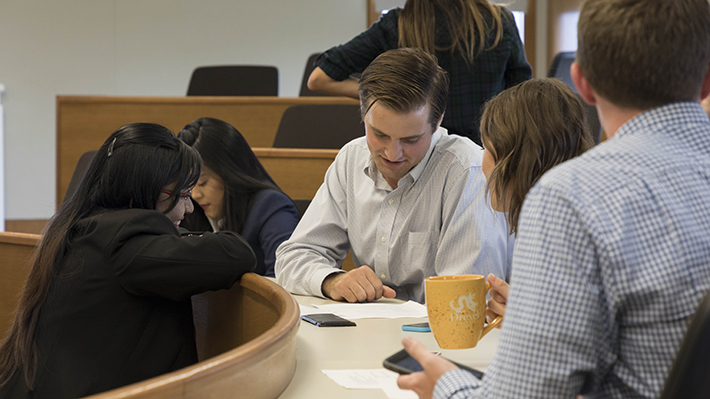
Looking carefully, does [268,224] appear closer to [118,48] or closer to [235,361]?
[235,361]

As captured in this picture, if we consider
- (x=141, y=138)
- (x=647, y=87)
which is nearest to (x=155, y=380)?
(x=647, y=87)

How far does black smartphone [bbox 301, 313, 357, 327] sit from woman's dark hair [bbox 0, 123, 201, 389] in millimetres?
436

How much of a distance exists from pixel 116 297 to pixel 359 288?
49 cm

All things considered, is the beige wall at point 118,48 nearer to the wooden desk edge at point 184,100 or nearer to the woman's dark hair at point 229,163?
the wooden desk edge at point 184,100

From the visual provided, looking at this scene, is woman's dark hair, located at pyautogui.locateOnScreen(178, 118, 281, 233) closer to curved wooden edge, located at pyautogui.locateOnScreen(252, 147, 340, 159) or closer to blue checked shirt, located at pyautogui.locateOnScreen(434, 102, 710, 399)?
curved wooden edge, located at pyautogui.locateOnScreen(252, 147, 340, 159)

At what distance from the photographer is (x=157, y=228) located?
1243mm

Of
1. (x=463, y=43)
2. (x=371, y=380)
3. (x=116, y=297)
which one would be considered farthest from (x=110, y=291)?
(x=463, y=43)

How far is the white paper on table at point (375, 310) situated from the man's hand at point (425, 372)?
1.68 feet

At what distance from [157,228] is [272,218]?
2.78 ft

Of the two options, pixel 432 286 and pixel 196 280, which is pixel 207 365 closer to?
pixel 432 286

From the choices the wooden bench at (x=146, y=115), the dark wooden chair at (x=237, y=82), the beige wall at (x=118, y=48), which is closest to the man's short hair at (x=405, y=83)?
the wooden bench at (x=146, y=115)

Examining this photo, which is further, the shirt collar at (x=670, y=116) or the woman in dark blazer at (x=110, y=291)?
the woman in dark blazer at (x=110, y=291)

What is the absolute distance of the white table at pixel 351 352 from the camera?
857mm

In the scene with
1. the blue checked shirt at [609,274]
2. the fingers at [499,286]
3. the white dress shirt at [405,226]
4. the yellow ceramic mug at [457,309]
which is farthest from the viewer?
the white dress shirt at [405,226]
